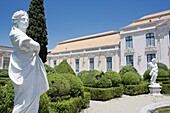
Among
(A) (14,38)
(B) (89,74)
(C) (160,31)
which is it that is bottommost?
(B) (89,74)

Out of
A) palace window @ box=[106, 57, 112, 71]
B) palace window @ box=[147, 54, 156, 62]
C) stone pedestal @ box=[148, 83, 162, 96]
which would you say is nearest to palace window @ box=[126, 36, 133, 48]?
palace window @ box=[147, 54, 156, 62]

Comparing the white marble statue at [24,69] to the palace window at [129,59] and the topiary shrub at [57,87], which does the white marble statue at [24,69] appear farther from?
the palace window at [129,59]

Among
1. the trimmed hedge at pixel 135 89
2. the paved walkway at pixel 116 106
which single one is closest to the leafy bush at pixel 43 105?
the paved walkway at pixel 116 106

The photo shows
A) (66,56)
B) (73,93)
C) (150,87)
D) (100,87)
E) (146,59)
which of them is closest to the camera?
(73,93)

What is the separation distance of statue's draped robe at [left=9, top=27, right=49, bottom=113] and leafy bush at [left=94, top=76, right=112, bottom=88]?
8.15m

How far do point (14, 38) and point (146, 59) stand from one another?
2176 cm

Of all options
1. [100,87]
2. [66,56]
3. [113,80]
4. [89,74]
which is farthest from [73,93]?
[66,56]

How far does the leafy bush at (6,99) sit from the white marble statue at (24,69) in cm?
193

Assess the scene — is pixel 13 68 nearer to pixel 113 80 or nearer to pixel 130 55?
pixel 113 80

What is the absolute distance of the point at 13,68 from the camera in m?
2.57

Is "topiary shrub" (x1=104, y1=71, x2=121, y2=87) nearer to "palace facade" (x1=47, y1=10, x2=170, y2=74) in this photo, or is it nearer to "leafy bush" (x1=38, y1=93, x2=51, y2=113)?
"leafy bush" (x1=38, y1=93, x2=51, y2=113)

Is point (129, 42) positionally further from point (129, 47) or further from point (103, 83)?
point (103, 83)

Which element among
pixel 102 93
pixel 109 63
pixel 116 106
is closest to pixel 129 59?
pixel 109 63

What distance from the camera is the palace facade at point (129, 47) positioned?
2089 centimetres
